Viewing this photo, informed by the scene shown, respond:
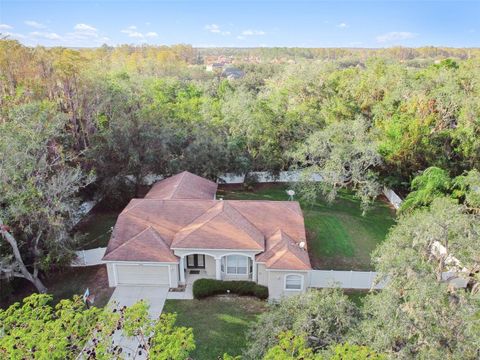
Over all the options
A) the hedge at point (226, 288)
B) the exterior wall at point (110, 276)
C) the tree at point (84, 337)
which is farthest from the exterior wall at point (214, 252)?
the tree at point (84, 337)

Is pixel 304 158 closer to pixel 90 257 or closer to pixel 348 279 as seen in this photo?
pixel 348 279

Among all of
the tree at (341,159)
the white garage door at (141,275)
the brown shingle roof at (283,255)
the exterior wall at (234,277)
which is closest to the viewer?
the brown shingle roof at (283,255)

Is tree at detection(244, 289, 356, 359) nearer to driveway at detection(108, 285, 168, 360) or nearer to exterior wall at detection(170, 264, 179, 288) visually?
driveway at detection(108, 285, 168, 360)

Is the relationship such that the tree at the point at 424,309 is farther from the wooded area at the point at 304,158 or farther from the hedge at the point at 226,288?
the hedge at the point at 226,288

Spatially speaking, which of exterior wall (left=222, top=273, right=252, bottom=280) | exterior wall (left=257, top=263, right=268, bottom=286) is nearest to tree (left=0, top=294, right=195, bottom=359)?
exterior wall (left=257, top=263, right=268, bottom=286)

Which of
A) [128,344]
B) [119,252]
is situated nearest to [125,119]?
[119,252]

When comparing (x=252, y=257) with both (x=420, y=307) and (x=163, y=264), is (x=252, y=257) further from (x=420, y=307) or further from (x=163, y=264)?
(x=420, y=307)
